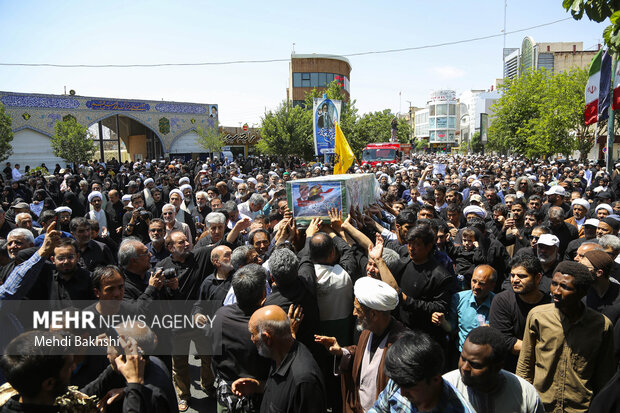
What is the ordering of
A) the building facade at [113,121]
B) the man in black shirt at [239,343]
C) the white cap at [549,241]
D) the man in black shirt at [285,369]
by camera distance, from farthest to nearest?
the building facade at [113,121] < the white cap at [549,241] < the man in black shirt at [239,343] < the man in black shirt at [285,369]

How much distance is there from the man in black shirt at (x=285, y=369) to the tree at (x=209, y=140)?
41.8m

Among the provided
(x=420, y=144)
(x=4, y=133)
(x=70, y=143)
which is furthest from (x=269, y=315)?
(x=420, y=144)

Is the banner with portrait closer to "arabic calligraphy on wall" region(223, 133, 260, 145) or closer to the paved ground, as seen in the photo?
the paved ground

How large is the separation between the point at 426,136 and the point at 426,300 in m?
145

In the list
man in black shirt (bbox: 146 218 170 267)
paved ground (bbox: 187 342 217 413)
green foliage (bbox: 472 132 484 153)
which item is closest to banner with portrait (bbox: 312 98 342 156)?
man in black shirt (bbox: 146 218 170 267)

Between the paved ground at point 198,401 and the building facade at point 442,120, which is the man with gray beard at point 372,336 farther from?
the building facade at point 442,120

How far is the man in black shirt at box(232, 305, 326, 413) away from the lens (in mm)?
2529

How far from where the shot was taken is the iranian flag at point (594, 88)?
13789 mm

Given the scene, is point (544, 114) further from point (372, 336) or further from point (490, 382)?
point (490, 382)

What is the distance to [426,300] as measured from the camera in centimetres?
382

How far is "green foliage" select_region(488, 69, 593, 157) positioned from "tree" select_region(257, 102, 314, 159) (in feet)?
45.1

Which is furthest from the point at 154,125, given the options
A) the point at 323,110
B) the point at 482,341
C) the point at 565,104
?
the point at 482,341

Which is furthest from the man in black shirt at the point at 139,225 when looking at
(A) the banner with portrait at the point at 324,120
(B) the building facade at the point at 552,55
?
(B) the building facade at the point at 552,55

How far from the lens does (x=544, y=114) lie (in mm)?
26016
